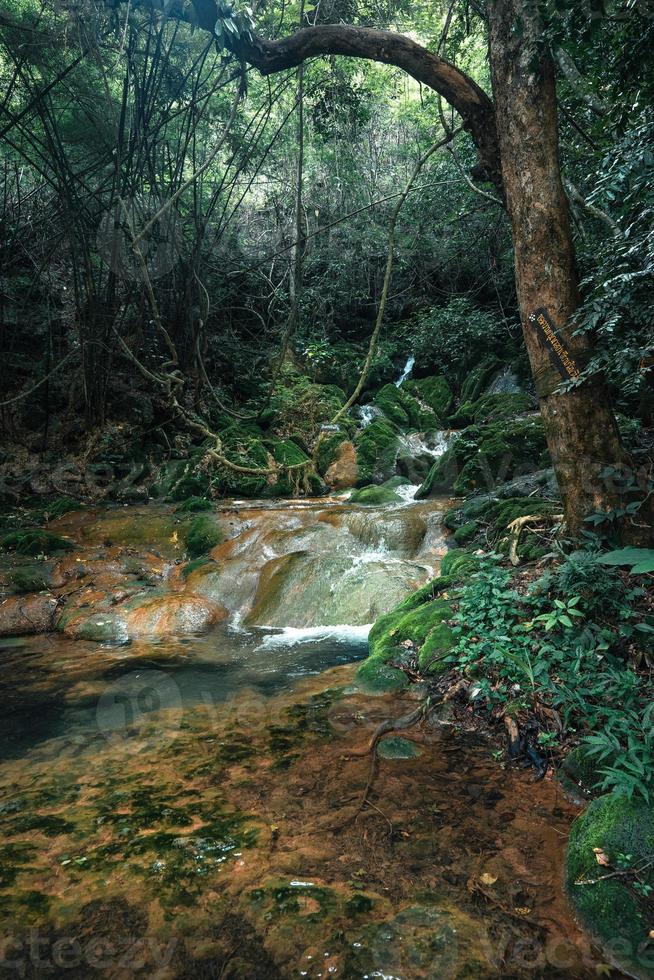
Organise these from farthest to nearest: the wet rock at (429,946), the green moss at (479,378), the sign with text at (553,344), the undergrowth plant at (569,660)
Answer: the green moss at (479,378), the sign with text at (553,344), the undergrowth plant at (569,660), the wet rock at (429,946)

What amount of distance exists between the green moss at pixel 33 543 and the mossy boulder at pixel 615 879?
7309 millimetres

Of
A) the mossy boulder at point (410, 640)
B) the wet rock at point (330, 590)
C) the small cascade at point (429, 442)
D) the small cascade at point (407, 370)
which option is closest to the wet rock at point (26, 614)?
the wet rock at point (330, 590)

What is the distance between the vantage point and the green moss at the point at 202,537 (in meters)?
8.14

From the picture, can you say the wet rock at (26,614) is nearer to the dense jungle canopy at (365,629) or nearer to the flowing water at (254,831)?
the dense jungle canopy at (365,629)

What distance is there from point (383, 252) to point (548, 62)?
12.4 meters

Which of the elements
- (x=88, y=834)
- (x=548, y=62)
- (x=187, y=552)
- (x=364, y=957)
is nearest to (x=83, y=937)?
(x=88, y=834)

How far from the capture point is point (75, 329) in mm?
11062

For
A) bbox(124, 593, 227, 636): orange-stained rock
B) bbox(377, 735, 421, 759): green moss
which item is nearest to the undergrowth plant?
bbox(377, 735, 421, 759): green moss

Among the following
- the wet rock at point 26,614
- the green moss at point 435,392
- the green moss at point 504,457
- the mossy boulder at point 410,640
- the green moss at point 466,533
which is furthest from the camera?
the green moss at point 435,392

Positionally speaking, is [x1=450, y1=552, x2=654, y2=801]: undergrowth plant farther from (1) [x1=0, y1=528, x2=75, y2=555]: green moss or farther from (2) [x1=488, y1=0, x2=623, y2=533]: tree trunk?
(1) [x1=0, y1=528, x2=75, y2=555]: green moss

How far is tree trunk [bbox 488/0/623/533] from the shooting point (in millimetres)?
3605

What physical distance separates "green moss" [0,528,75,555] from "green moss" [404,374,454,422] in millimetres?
9284

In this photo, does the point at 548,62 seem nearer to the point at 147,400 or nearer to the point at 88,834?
the point at 88,834

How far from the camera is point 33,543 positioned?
25.4 ft
